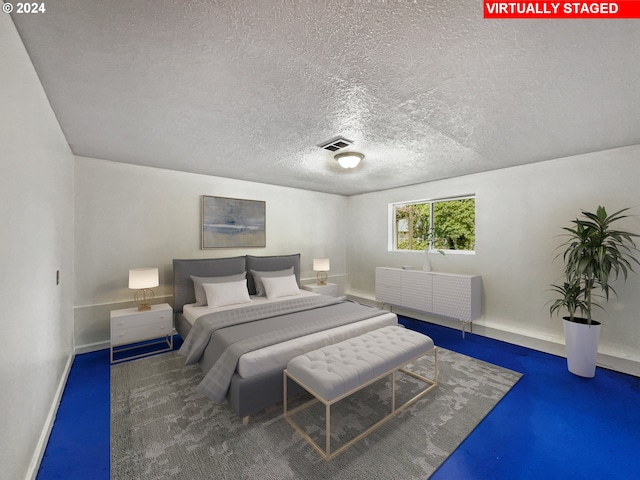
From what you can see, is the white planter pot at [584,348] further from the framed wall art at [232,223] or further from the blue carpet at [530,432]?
the framed wall art at [232,223]

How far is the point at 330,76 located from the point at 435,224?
12.3 feet

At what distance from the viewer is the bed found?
2096 mm

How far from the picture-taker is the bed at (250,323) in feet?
6.88

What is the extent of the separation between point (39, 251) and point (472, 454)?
3219 millimetres

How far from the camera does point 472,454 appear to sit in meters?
1.75

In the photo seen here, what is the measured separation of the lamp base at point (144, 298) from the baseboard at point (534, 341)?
422 cm

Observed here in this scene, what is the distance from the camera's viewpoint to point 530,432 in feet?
6.41

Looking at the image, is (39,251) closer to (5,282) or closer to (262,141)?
(5,282)

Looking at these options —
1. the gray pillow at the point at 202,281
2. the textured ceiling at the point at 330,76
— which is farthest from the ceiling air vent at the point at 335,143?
the gray pillow at the point at 202,281

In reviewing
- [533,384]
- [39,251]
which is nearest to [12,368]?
[39,251]

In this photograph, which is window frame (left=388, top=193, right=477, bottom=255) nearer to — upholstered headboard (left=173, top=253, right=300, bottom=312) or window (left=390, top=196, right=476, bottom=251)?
window (left=390, top=196, right=476, bottom=251)

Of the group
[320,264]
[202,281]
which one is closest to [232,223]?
[202,281]

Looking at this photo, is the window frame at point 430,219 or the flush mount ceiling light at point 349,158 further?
the window frame at point 430,219

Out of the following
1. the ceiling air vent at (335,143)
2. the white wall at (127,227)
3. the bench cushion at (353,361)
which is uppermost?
the ceiling air vent at (335,143)
